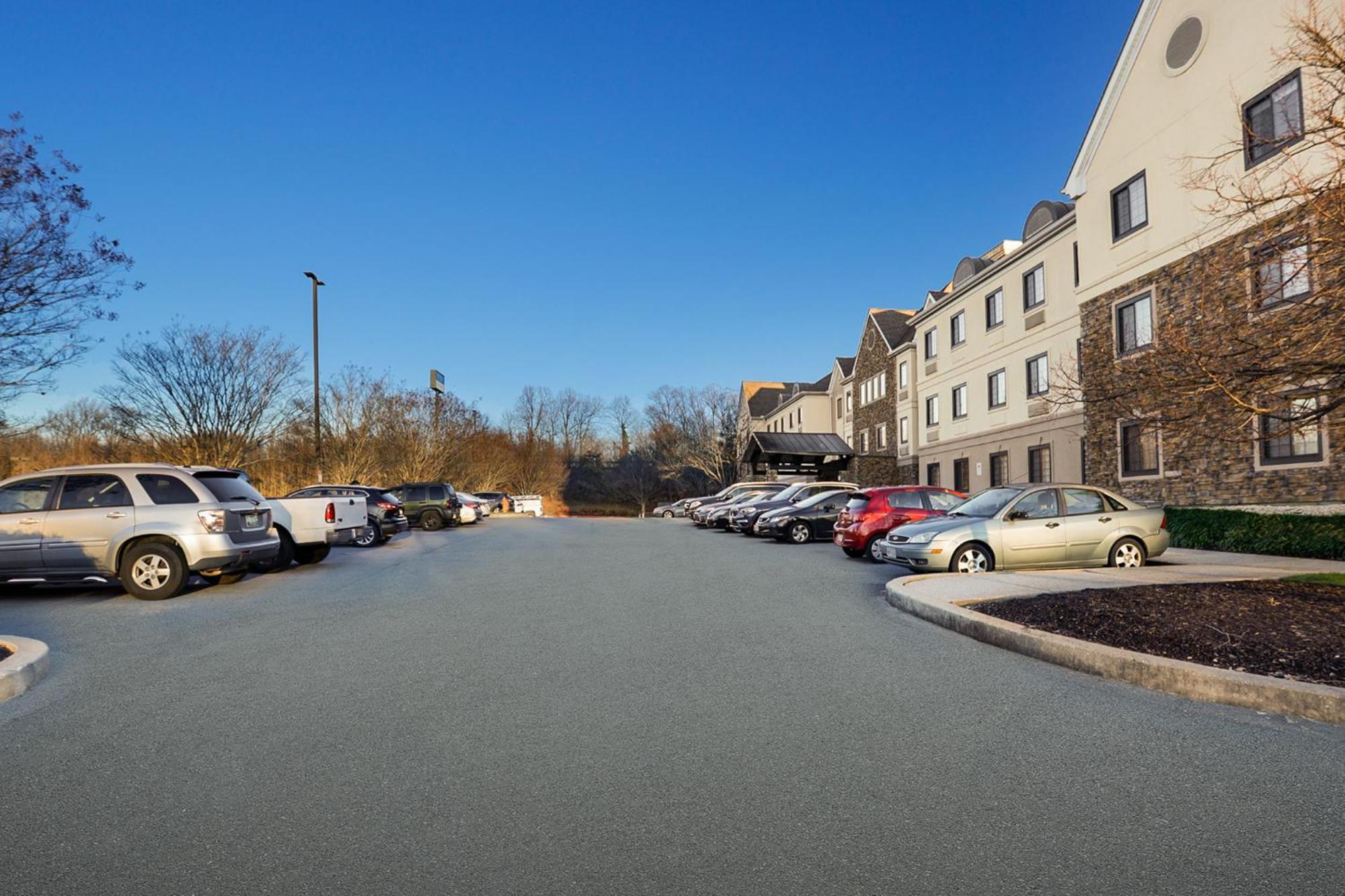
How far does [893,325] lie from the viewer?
4553 cm

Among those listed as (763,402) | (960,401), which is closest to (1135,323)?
(960,401)

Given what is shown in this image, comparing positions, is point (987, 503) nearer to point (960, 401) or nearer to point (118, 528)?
point (118, 528)

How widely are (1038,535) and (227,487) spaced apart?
11997 mm

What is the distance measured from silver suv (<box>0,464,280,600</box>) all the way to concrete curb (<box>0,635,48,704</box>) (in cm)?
387

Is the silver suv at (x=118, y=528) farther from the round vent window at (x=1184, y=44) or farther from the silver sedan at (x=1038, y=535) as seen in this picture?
the round vent window at (x=1184, y=44)

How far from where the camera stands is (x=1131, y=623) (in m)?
7.60

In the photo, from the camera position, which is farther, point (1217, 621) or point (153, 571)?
point (153, 571)

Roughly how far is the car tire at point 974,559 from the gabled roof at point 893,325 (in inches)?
1170

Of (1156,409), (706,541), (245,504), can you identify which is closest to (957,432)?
(706,541)

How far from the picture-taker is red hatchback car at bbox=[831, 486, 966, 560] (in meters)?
16.6

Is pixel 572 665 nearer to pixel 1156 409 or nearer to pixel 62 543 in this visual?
pixel 1156 409

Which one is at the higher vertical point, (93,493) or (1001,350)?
(1001,350)

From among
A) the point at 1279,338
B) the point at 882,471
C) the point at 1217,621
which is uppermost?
the point at 1279,338

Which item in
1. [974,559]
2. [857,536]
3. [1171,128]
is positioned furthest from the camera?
[1171,128]
